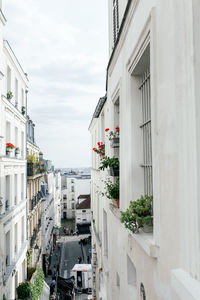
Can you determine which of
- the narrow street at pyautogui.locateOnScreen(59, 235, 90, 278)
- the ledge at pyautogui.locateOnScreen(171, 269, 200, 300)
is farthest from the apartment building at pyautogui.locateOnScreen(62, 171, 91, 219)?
the ledge at pyautogui.locateOnScreen(171, 269, 200, 300)

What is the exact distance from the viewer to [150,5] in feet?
11.5

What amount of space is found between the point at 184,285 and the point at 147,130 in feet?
8.78

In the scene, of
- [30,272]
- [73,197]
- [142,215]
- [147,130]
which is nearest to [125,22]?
[147,130]

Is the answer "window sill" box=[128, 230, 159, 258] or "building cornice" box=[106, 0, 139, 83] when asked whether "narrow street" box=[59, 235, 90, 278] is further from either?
"window sill" box=[128, 230, 159, 258]

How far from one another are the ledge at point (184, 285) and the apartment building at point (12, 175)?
9.80 meters

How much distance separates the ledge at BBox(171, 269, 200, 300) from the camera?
2.13 meters

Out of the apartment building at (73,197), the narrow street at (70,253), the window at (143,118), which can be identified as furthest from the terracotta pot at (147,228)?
the apartment building at (73,197)

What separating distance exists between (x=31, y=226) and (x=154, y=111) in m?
21.3

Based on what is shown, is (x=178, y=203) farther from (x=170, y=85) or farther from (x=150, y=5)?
(x=150, y=5)

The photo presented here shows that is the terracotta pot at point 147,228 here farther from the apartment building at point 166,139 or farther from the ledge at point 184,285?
the ledge at point 184,285

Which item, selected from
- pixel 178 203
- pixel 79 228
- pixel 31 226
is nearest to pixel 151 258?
pixel 178 203

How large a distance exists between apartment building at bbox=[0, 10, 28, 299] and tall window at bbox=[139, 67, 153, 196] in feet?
25.9

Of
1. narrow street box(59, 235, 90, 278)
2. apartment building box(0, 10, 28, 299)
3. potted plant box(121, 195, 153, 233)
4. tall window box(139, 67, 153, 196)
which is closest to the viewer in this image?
potted plant box(121, 195, 153, 233)

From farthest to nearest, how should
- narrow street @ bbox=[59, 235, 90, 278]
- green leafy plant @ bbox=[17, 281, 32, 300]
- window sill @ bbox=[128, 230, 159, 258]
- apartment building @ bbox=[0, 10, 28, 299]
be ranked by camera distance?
narrow street @ bbox=[59, 235, 90, 278]
green leafy plant @ bbox=[17, 281, 32, 300]
apartment building @ bbox=[0, 10, 28, 299]
window sill @ bbox=[128, 230, 159, 258]
